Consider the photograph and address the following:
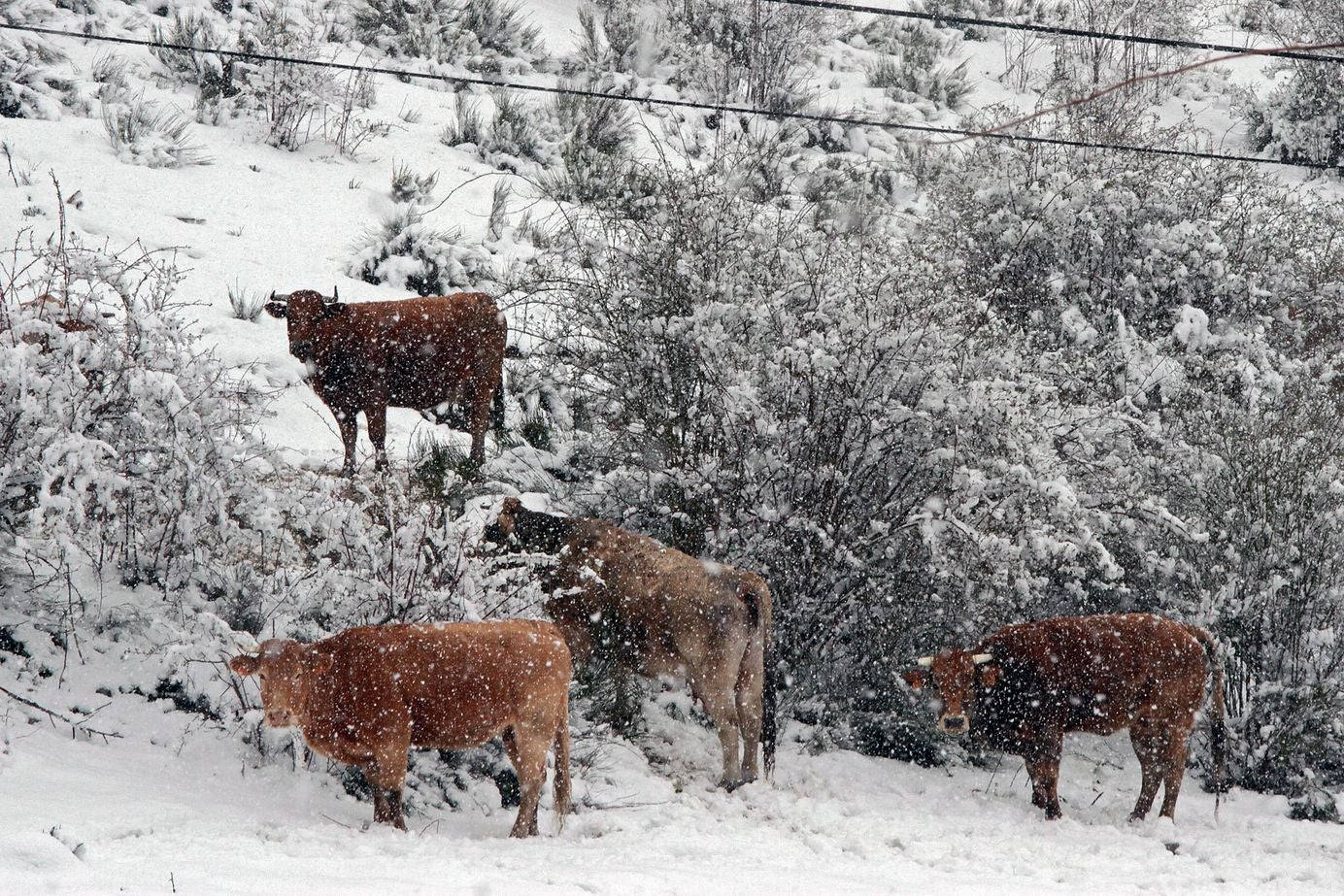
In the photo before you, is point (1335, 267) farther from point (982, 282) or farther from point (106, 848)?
point (106, 848)

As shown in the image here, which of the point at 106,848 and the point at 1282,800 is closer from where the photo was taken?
the point at 106,848

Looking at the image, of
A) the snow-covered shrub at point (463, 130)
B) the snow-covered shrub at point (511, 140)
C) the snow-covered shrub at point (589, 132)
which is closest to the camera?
the snow-covered shrub at point (589, 132)

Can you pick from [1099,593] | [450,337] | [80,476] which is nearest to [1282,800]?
[1099,593]

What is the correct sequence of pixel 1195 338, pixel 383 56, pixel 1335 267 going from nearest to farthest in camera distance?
pixel 1195 338, pixel 1335 267, pixel 383 56

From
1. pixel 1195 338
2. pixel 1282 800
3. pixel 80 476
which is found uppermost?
pixel 1195 338

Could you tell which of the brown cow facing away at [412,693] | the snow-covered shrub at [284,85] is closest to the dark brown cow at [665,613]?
the brown cow facing away at [412,693]

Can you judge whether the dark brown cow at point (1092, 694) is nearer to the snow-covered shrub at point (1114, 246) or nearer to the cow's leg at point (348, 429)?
the cow's leg at point (348, 429)

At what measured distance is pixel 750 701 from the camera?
23.1ft

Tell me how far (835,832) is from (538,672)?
1910 mm

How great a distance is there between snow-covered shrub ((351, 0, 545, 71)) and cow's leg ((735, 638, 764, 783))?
14505mm

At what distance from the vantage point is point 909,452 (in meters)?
8.21

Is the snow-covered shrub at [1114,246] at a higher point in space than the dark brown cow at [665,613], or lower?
higher

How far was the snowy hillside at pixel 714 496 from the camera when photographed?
5.84 metres

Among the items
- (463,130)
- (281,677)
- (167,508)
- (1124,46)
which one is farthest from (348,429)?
(1124,46)
